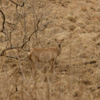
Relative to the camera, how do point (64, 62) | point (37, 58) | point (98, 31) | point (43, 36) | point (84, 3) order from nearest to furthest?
point (37, 58), point (64, 62), point (43, 36), point (98, 31), point (84, 3)

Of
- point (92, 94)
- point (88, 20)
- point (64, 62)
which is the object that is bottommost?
point (92, 94)

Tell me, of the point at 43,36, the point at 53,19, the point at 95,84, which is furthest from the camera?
the point at 53,19

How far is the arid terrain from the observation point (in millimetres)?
6242

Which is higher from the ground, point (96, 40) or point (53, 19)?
point (53, 19)

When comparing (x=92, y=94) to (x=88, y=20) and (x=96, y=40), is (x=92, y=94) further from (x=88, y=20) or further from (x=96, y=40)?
(x=88, y=20)

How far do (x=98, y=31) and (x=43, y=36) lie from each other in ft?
8.40

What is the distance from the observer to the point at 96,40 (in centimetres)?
891

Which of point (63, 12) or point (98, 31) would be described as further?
point (63, 12)

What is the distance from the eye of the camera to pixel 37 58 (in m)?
6.38

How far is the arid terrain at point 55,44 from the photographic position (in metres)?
6.24

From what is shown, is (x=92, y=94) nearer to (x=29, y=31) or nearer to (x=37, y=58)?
(x=37, y=58)

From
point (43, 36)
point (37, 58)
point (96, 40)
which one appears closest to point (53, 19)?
point (43, 36)

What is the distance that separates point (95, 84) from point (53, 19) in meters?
4.42

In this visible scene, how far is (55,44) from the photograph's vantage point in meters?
8.48
